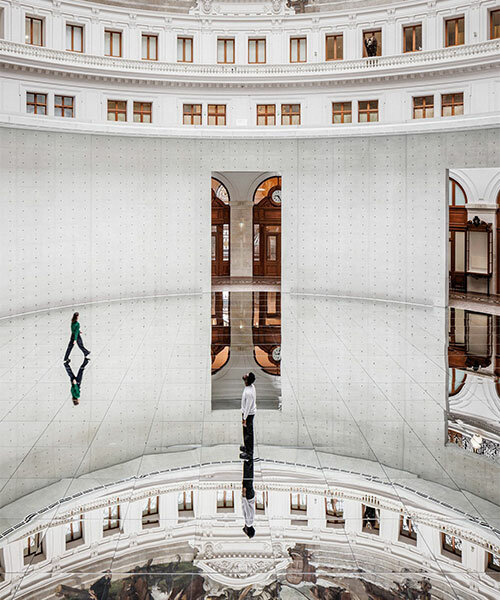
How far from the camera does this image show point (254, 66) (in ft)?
92.5

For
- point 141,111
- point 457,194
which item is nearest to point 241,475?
point 141,111

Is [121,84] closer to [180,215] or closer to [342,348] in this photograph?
[180,215]

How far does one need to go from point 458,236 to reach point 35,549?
3009 cm

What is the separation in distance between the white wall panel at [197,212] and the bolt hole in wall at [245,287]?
3076 mm

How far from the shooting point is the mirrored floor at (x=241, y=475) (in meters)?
6.23

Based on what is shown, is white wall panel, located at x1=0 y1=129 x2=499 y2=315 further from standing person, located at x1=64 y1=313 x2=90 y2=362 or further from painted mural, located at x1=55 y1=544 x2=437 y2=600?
painted mural, located at x1=55 y1=544 x2=437 y2=600

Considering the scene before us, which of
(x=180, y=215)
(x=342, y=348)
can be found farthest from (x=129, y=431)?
(x=180, y=215)

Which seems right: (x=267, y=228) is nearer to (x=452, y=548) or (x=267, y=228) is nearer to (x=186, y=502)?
(x=186, y=502)

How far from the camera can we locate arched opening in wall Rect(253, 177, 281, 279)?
41.1 meters

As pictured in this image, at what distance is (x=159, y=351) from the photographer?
17.0 m

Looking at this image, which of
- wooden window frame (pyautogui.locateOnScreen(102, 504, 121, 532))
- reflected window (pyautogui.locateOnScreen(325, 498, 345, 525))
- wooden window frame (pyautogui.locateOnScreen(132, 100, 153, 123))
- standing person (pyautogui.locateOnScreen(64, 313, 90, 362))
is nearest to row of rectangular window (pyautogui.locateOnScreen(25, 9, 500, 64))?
wooden window frame (pyautogui.locateOnScreen(132, 100, 153, 123))

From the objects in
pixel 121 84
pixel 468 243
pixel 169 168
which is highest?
pixel 121 84

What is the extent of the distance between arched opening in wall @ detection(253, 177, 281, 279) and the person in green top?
26.0 metres

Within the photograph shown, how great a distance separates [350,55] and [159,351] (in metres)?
17.6
